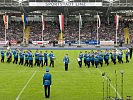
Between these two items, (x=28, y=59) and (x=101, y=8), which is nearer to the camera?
(x=28, y=59)

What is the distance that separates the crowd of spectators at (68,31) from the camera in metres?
80.3

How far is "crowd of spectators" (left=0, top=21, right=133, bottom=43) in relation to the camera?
80.3 meters

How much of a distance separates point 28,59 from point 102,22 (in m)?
56.2

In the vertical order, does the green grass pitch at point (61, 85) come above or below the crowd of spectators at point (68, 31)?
below

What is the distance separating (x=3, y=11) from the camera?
8594 cm

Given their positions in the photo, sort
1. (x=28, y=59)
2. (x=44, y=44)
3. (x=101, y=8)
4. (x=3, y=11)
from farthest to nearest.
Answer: (x=3, y=11)
(x=101, y=8)
(x=44, y=44)
(x=28, y=59)

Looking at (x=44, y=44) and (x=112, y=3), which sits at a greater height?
(x=112, y=3)

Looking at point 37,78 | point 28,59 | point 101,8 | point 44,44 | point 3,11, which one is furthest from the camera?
point 3,11

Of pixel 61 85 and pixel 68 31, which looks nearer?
pixel 61 85

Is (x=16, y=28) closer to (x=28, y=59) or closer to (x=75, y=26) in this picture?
(x=75, y=26)

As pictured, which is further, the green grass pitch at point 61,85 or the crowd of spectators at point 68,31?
the crowd of spectators at point 68,31

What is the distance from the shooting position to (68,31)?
3275 inches

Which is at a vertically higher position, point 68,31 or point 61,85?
point 68,31

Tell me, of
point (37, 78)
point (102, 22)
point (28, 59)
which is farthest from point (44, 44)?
point (37, 78)
